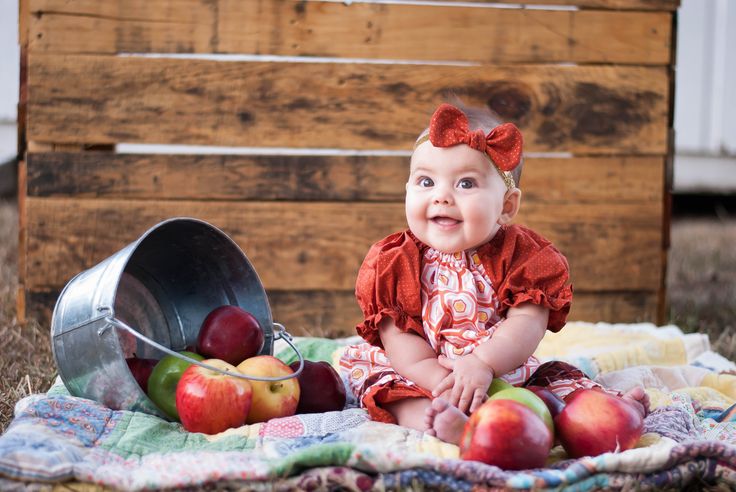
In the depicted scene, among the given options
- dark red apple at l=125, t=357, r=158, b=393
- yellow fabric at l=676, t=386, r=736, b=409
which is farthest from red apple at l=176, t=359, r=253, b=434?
yellow fabric at l=676, t=386, r=736, b=409

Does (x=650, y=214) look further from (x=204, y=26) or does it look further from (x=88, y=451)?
(x=88, y=451)

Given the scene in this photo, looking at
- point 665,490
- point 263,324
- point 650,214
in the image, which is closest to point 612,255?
point 650,214

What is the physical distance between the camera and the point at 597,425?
5.47ft

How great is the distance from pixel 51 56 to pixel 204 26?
0.55m

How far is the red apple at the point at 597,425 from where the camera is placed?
166 cm

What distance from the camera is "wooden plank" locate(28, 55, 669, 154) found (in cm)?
305

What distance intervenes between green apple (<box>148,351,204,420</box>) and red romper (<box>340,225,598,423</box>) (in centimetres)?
43

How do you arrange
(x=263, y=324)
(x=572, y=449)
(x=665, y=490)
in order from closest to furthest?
(x=665, y=490) < (x=572, y=449) < (x=263, y=324)

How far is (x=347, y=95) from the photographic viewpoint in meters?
3.10

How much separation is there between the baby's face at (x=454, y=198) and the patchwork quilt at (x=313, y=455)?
45 cm

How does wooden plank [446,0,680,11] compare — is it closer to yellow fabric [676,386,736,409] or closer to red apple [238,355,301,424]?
yellow fabric [676,386,736,409]

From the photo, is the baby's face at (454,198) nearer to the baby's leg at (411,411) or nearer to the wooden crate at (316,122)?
the baby's leg at (411,411)

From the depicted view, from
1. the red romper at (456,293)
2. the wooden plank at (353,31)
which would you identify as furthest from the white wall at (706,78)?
the red romper at (456,293)

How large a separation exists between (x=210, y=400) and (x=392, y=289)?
0.48 meters
